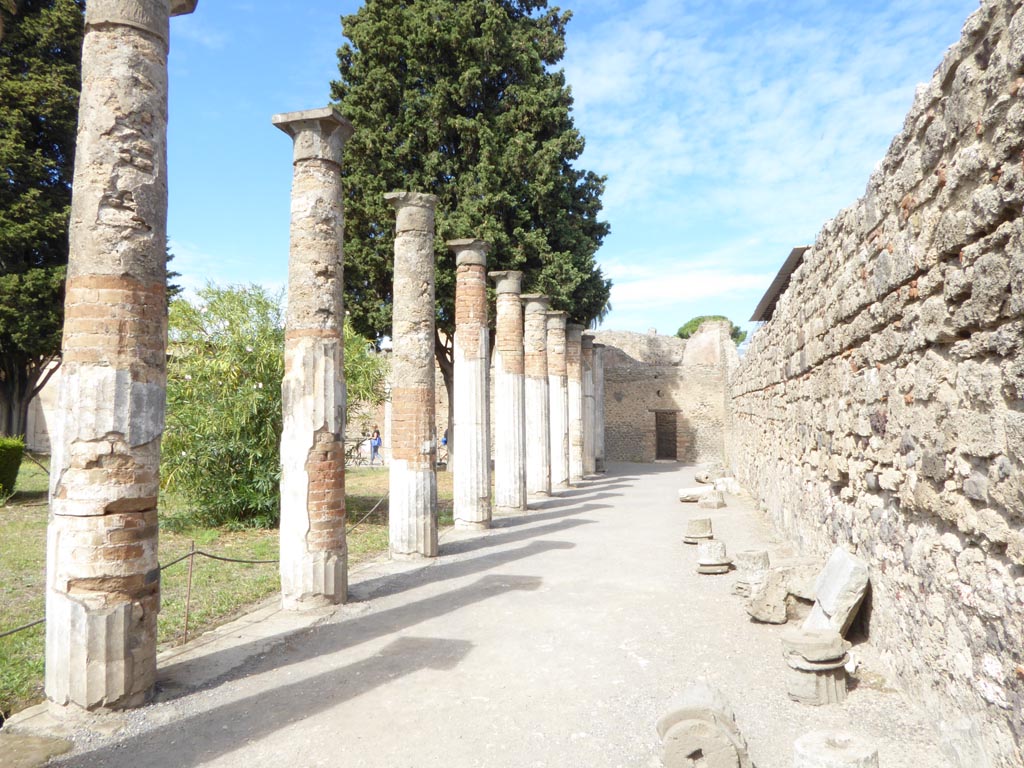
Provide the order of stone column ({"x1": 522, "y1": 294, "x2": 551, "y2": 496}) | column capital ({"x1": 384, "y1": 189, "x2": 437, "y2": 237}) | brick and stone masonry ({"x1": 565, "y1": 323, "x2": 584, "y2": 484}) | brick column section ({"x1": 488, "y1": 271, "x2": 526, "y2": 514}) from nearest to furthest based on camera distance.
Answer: column capital ({"x1": 384, "y1": 189, "x2": 437, "y2": 237})
brick column section ({"x1": 488, "y1": 271, "x2": 526, "y2": 514})
stone column ({"x1": 522, "y1": 294, "x2": 551, "y2": 496})
brick and stone masonry ({"x1": 565, "y1": 323, "x2": 584, "y2": 484})

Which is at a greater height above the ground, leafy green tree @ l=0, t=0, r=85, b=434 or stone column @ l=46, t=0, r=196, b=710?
leafy green tree @ l=0, t=0, r=85, b=434

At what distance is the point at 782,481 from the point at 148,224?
310 inches

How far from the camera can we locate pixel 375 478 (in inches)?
793

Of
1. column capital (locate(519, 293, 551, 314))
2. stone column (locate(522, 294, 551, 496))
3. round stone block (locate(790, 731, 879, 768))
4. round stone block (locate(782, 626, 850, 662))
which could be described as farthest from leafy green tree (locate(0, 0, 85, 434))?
round stone block (locate(790, 731, 879, 768))

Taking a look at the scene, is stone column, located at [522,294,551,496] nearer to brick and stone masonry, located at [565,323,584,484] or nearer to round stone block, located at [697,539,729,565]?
brick and stone masonry, located at [565,323,584,484]

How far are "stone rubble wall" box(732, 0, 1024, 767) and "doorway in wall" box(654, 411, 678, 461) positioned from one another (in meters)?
23.3

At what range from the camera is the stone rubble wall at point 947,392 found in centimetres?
283

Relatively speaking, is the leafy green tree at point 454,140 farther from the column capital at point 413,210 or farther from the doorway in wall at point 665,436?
the doorway in wall at point 665,436

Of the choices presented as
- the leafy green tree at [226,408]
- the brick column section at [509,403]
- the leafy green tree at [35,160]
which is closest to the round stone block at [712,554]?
the brick column section at [509,403]

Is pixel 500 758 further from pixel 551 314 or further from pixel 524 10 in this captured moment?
pixel 524 10

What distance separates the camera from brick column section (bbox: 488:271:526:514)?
1320 centimetres

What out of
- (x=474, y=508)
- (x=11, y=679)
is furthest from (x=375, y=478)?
(x=11, y=679)

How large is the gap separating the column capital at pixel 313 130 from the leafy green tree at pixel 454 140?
1070cm

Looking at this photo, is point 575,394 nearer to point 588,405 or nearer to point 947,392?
point 588,405
